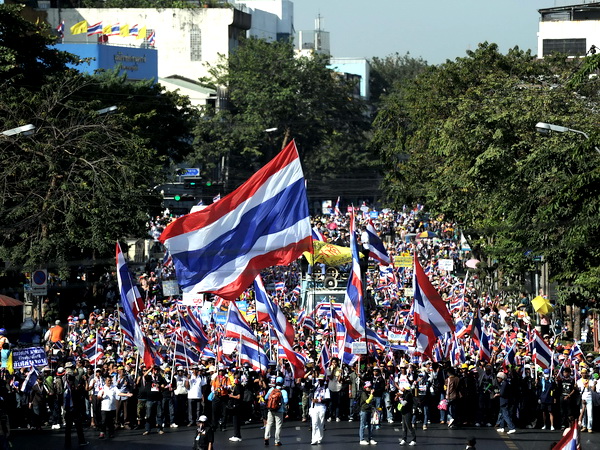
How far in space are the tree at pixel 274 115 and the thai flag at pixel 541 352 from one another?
60.2m

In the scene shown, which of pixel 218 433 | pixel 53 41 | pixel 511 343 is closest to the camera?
pixel 218 433

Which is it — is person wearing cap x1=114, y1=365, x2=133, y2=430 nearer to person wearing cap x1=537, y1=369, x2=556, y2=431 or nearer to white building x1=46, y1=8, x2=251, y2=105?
person wearing cap x1=537, y1=369, x2=556, y2=431

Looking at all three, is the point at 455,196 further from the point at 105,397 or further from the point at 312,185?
the point at 312,185

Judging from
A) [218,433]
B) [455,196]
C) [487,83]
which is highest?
[487,83]

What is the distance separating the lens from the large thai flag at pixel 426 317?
82.0ft

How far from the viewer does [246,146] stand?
3398 inches

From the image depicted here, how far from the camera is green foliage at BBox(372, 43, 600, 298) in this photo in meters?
28.1

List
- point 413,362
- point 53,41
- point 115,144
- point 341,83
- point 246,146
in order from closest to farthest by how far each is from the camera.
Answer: point 413,362 → point 115,144 → point 53,41 → point 246,146 → point 341,83

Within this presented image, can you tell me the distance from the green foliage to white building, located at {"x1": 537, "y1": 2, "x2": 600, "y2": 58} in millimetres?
22217

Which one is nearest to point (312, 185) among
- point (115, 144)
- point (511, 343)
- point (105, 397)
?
point (115, 144)

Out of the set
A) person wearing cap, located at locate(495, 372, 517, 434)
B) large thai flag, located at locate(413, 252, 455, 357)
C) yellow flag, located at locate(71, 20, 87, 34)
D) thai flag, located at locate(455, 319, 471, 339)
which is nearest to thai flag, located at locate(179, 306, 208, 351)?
large thai flag, located at locate(413, 252, 455, 357)

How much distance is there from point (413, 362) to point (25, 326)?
39.3ft

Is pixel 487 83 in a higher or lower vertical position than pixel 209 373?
higher

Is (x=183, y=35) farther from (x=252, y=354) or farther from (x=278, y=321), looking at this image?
(x=278, y=321)
